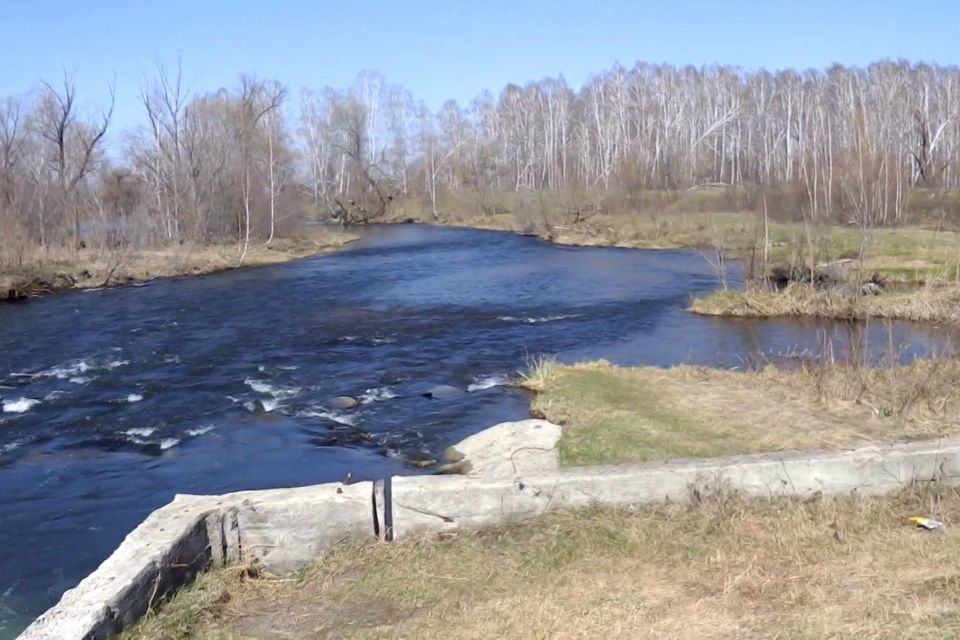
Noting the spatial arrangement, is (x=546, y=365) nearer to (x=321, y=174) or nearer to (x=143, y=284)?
(x=143, y=284)

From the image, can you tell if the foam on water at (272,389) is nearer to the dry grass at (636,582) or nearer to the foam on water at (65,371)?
the foam on water at (65,371)

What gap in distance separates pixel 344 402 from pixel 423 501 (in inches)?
324

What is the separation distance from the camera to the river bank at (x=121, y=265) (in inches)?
1125

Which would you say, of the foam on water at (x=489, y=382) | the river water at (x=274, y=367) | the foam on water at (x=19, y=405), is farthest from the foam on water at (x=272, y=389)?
the foam on water at (x=19, y=405)

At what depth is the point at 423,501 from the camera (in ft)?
21.5

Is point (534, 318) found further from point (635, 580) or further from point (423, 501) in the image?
point (635, 580)

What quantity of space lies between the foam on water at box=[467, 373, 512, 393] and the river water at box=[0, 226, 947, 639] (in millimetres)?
57

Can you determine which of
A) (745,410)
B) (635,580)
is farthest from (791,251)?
(635,580)

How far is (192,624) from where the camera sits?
17.0 feet

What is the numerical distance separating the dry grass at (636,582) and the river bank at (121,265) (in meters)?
25.7

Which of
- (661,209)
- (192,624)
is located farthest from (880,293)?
(661,209)

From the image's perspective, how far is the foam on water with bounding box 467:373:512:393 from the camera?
15508 mm

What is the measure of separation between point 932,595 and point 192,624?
425cm

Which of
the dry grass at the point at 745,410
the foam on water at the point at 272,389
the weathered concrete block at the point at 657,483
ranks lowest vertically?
the foam on water at the point at 272,389
